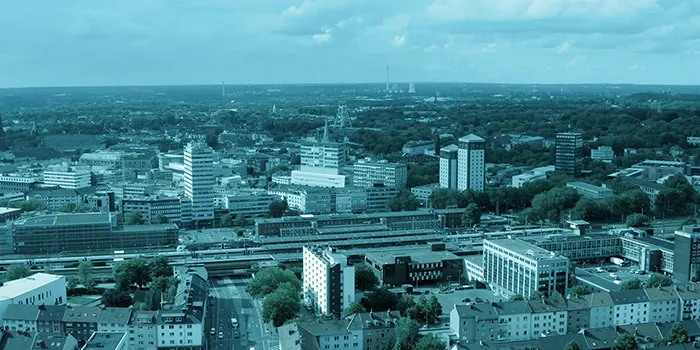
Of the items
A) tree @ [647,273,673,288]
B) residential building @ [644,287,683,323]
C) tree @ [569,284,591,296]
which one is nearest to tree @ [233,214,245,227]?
tree @ [569,284,591,296]

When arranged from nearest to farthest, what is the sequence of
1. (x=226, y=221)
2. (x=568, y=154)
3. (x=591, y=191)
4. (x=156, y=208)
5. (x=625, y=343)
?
(x=625, y=343) < (x=156, y=208) < (x=226, y=221) < (x=591, y=191) < (x=568, y=154)

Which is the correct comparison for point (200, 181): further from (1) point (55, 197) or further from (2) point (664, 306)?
(2) point (664, 306)

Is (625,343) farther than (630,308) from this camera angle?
No

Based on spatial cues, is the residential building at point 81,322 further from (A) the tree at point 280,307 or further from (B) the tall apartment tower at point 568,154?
(B) the tall apartment tower at point 568,154

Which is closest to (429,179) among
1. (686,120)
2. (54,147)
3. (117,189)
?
(117,189)

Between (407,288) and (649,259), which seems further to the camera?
(649,259)

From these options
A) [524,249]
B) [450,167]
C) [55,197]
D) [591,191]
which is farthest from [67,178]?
[524,249]

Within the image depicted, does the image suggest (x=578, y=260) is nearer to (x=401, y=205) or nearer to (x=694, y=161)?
(x=401, y=205)
